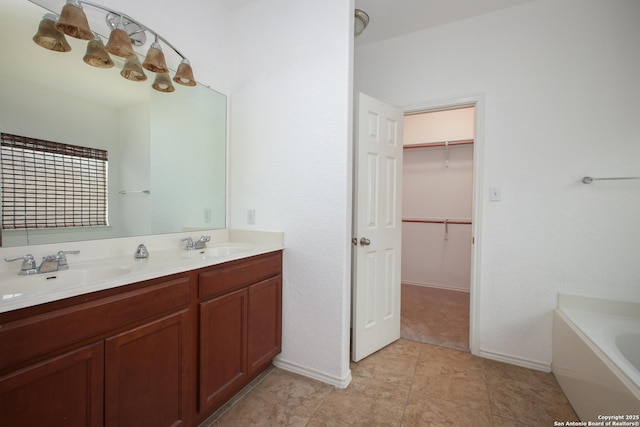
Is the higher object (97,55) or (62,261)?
(97,55)

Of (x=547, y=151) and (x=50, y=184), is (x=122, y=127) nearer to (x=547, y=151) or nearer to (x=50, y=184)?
(x=50, y=184)

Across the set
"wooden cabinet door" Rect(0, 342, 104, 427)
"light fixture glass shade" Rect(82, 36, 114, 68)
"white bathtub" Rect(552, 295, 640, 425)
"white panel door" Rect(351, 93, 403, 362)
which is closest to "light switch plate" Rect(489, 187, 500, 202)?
"white panel door" Rect(351, 93, 403, 362)

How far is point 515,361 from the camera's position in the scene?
201 cm

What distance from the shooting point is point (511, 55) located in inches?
79.7

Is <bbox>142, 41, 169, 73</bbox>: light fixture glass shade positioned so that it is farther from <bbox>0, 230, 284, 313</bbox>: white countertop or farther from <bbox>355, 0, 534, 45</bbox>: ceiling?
<bbox>355, 0, 534, 45</bbox>: ceiling

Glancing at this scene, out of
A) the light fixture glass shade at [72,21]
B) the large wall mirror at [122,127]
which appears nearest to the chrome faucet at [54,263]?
the large wall mirror at [122,127]

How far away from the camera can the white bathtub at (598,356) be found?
119cm

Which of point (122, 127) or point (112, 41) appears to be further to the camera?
point (122, 127)

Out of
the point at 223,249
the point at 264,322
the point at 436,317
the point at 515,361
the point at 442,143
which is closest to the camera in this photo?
the point at 264,322

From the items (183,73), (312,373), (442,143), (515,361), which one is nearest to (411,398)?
(312,373)

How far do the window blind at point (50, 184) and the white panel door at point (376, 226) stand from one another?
1.53 meters

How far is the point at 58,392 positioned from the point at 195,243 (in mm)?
1016

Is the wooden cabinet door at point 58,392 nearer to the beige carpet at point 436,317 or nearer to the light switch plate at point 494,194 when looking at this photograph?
the beige carpet at point 436,317

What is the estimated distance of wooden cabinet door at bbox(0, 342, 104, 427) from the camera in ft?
2.57
